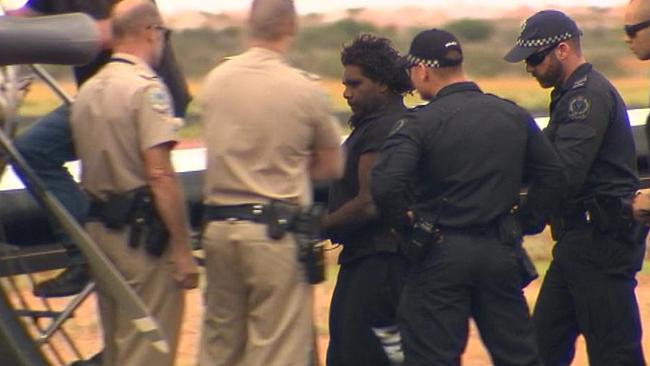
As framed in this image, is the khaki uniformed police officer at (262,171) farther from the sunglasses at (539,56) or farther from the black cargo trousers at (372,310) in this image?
the sunglasses at (539,56)

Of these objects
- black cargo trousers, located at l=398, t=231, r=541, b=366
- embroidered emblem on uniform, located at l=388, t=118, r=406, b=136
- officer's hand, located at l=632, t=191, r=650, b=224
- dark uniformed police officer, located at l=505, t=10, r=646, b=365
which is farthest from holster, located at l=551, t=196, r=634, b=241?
embroidered emblem on uniform, located at l=388, t=118, r=406, b=136

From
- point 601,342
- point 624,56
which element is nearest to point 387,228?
point 601,342

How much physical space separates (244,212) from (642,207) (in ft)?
5.52

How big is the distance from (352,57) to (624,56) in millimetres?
47541

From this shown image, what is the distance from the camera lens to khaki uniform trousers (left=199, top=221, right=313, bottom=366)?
650 cm

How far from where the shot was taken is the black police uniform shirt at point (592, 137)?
738 cm

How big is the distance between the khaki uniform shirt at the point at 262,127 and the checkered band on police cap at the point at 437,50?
0.68m

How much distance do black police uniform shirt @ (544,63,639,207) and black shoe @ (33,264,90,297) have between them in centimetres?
222

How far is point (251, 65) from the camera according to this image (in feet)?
21.4

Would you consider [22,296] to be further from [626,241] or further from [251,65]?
[626,241]

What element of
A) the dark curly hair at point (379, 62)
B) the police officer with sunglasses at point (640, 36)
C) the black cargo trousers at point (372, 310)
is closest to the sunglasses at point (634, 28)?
the police officer with sunglasses at point (640, 36)

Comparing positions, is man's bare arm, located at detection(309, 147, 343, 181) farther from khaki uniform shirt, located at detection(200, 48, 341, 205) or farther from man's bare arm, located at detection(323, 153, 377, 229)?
man's bare arm, located at detection(323, 153, 377, 229)

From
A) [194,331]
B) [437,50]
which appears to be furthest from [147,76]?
[194,331]

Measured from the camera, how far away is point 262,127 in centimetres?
646
